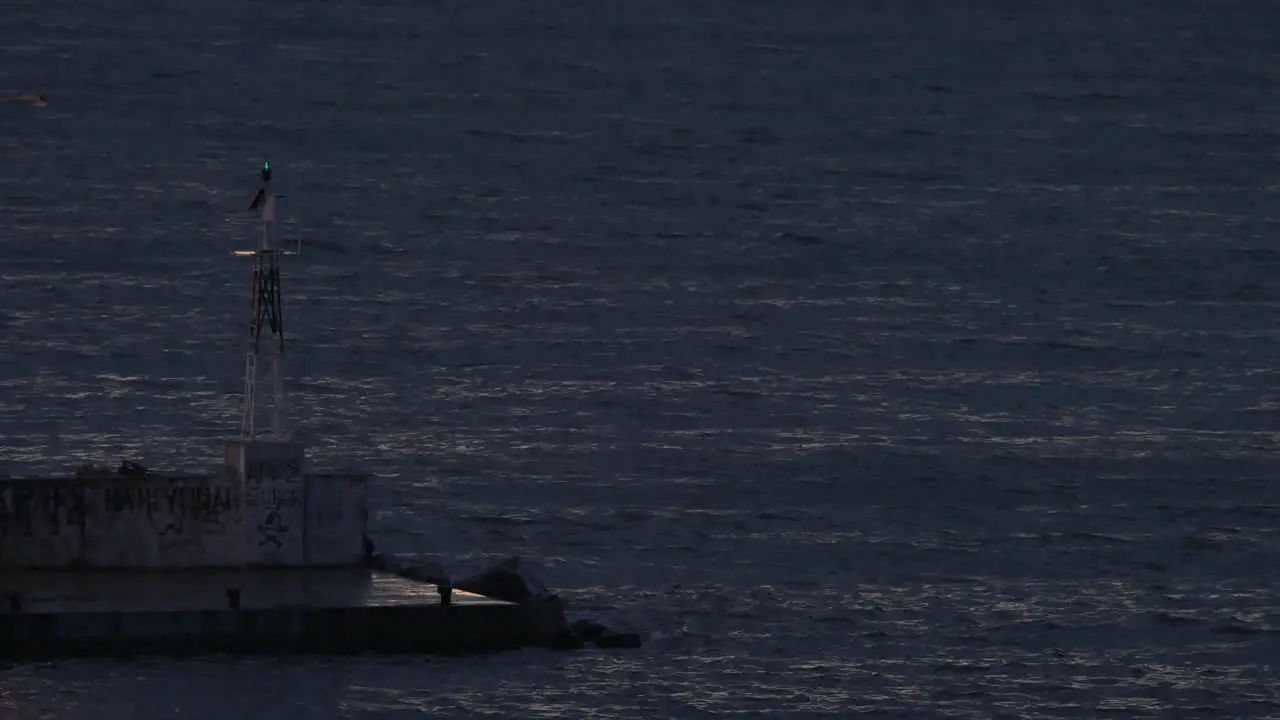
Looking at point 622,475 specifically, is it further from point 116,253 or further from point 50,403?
point 116,253

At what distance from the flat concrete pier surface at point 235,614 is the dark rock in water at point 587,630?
198 cm

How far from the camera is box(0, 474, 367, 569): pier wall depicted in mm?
37094

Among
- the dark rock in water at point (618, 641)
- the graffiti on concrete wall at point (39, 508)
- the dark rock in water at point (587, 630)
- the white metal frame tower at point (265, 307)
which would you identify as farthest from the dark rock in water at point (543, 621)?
the graffiti on concrete wall at point (39, 508)

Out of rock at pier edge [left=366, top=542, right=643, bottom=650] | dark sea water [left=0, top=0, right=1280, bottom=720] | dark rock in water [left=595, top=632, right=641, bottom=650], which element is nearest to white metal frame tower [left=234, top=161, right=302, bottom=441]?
rock at pier edge [left=366, top=542, right=643, bottom=650]

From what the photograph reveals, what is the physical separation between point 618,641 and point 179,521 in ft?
22.0

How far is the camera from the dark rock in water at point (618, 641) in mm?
39438

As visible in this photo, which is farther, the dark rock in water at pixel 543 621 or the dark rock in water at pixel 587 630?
the dark rock in water at pixel 587 630

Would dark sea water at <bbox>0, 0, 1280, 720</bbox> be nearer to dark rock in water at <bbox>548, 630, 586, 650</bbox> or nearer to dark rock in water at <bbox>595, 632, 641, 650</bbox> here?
dark rock in water at <bbox>548, 630, 586, 650</bbox>

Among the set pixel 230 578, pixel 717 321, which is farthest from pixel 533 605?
pixel 717 321

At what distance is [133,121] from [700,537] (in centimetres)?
5956

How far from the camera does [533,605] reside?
38031mm

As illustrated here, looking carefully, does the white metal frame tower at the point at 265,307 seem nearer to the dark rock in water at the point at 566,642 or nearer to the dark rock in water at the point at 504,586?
the dark rock in water at the point at 504,586

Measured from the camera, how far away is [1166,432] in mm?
63781

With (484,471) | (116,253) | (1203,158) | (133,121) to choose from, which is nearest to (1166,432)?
(484,471)
